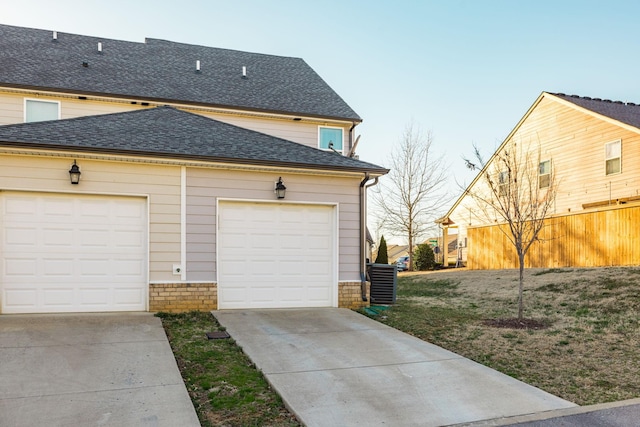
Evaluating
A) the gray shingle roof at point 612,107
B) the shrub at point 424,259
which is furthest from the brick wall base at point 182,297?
the shrub at point 424,259

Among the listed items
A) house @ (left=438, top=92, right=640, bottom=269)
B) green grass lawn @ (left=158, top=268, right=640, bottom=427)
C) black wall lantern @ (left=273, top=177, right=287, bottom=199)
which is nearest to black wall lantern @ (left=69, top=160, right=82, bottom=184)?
green grass lawn @ (left=158, top=268, right=640, bottom=427)

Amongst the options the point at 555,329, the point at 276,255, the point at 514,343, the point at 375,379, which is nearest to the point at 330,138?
the point at 276,255

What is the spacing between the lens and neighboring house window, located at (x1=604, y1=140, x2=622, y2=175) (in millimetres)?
16953

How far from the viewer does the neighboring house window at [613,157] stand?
55.6 ft

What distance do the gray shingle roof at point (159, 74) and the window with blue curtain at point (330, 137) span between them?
528 millimetres

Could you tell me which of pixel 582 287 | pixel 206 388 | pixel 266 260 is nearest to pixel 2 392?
pixel 206 388

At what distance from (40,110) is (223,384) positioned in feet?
37.2

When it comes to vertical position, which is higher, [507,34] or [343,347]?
[507,34]

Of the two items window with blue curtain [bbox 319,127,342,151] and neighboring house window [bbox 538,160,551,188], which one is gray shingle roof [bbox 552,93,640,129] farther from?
window with blue curtain [bbox 319,127,342,151]

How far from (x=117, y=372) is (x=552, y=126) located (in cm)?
1991

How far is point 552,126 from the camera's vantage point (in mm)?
19953

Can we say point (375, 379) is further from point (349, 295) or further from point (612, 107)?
point (612, 107)

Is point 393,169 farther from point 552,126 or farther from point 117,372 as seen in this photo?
point 117,372

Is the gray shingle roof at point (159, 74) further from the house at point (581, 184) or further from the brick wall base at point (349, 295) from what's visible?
the house at point (581, 184)
